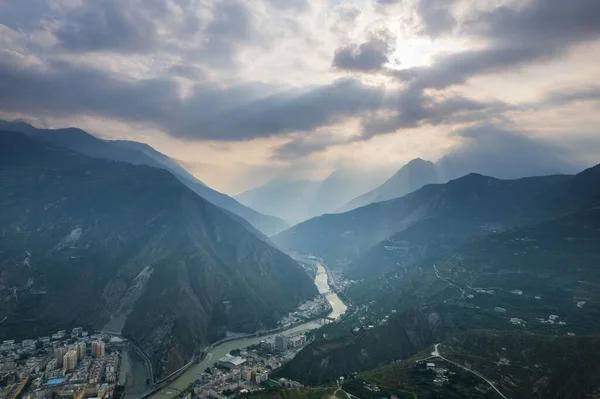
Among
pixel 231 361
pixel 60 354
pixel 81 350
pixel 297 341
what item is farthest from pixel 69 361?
pixel 297 341

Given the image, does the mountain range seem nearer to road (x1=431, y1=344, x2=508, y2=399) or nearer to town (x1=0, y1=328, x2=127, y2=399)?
Result: road (x1=431, y1=344, x2=508, y2=399)

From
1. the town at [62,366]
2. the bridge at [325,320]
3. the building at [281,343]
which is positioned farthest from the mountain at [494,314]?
the town at [62,366]

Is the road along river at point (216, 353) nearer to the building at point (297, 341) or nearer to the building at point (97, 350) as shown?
the building at point (297, 341)

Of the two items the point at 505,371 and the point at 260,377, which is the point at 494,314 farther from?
the point at 260,377

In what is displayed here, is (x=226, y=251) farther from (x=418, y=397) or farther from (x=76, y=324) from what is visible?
(x=418, y=397)

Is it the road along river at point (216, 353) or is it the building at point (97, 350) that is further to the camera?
the building at point (97, 350)

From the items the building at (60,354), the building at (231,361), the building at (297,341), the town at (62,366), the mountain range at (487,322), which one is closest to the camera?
the mountain range at (487,322)

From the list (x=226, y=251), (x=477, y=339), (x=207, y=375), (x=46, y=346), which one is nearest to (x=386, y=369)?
(x=477, y=339)
